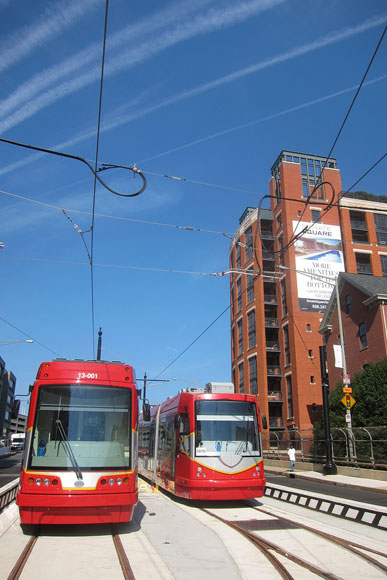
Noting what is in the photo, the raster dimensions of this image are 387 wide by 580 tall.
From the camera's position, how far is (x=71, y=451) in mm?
8531

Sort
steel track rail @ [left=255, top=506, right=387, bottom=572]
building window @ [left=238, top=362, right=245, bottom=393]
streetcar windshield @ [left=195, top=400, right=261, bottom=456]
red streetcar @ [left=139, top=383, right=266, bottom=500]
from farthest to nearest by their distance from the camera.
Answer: building window @ [left=238, top=362, right=245, bottom=393], streetcar windshield @ [left=195, top=400, right=261, bottom=456], red streetcar @ [left=139, top=383, right=266, bottom=500], steel track rail @ [left=255, top=506, right=387, bottom=572]

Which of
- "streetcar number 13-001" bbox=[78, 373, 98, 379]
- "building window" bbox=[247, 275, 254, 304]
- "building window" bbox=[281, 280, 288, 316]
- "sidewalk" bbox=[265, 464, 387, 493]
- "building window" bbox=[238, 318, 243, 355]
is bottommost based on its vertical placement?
"sidewalk" bbox=[265, 464, 387, 493]

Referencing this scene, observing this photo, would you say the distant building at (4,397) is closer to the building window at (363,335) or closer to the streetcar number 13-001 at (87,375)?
the building window at (363,335)

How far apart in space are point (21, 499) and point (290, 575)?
15.1 ft

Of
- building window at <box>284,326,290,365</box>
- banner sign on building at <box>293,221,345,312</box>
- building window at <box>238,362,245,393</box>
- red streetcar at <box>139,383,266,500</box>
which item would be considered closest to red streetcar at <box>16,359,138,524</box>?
red streetcar at <box>139,383,266,500</box>

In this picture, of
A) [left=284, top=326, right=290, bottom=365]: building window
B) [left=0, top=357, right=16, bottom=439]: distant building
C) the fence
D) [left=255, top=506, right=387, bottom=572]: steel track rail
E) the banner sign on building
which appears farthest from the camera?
[left=0, top=357, right=16, bottom=439]: distant building

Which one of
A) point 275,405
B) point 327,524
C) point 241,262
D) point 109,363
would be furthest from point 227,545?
point 241,262

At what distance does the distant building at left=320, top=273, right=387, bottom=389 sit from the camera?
3256 centimetres

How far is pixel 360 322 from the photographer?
35156 millimetres

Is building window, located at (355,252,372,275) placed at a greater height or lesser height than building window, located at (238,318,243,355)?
greater

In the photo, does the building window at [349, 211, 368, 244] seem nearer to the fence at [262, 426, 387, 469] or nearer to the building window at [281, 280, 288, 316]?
the building window at [281, 280, 288, 316]

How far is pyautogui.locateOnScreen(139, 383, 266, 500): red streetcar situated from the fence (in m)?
11.4

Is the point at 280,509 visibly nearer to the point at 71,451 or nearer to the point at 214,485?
the point at 214,485

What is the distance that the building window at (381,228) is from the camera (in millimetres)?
55938
